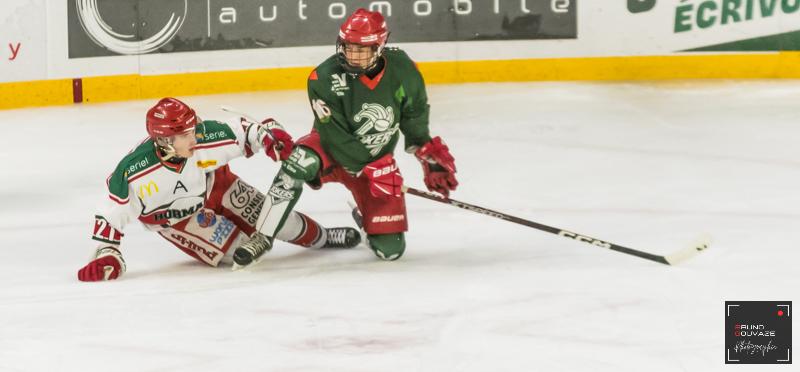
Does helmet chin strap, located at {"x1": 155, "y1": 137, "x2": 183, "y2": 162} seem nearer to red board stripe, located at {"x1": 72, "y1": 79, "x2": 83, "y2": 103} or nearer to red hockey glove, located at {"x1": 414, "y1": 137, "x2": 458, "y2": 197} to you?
red hockey glove, located at {"x1": 414, "y1": 137, "x2": 458, "y2": 197}

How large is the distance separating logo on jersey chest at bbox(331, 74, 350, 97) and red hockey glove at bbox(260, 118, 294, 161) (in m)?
0.24

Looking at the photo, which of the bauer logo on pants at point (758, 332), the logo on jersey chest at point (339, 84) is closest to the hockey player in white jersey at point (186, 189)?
the logo on jersey chest at point (339, 84)

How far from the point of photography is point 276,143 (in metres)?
4.43

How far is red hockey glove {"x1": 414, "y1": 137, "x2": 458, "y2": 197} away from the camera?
4.50 meters

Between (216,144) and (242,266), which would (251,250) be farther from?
(216,144)

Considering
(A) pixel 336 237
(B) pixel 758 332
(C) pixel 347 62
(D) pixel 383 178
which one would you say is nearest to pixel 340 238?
(A) pixel 336 237

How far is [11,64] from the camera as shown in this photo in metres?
7.79

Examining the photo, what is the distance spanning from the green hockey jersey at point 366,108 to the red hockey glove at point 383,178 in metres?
0.07

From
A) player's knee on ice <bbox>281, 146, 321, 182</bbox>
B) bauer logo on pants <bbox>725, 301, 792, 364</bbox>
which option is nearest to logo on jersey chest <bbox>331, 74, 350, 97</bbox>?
player's knee on ice <bbox>281, 146, 321, 182</bbox>

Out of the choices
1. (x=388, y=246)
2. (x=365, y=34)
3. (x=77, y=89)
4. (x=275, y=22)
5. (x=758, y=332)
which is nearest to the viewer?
(x=758, y=332)

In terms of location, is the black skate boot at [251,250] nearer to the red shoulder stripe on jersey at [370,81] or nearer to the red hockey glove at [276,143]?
the red hockey glove at [276,143]

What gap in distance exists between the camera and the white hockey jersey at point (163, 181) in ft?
14.0

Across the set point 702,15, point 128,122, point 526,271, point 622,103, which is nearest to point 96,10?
point 128,122

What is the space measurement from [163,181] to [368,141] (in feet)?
2.37
